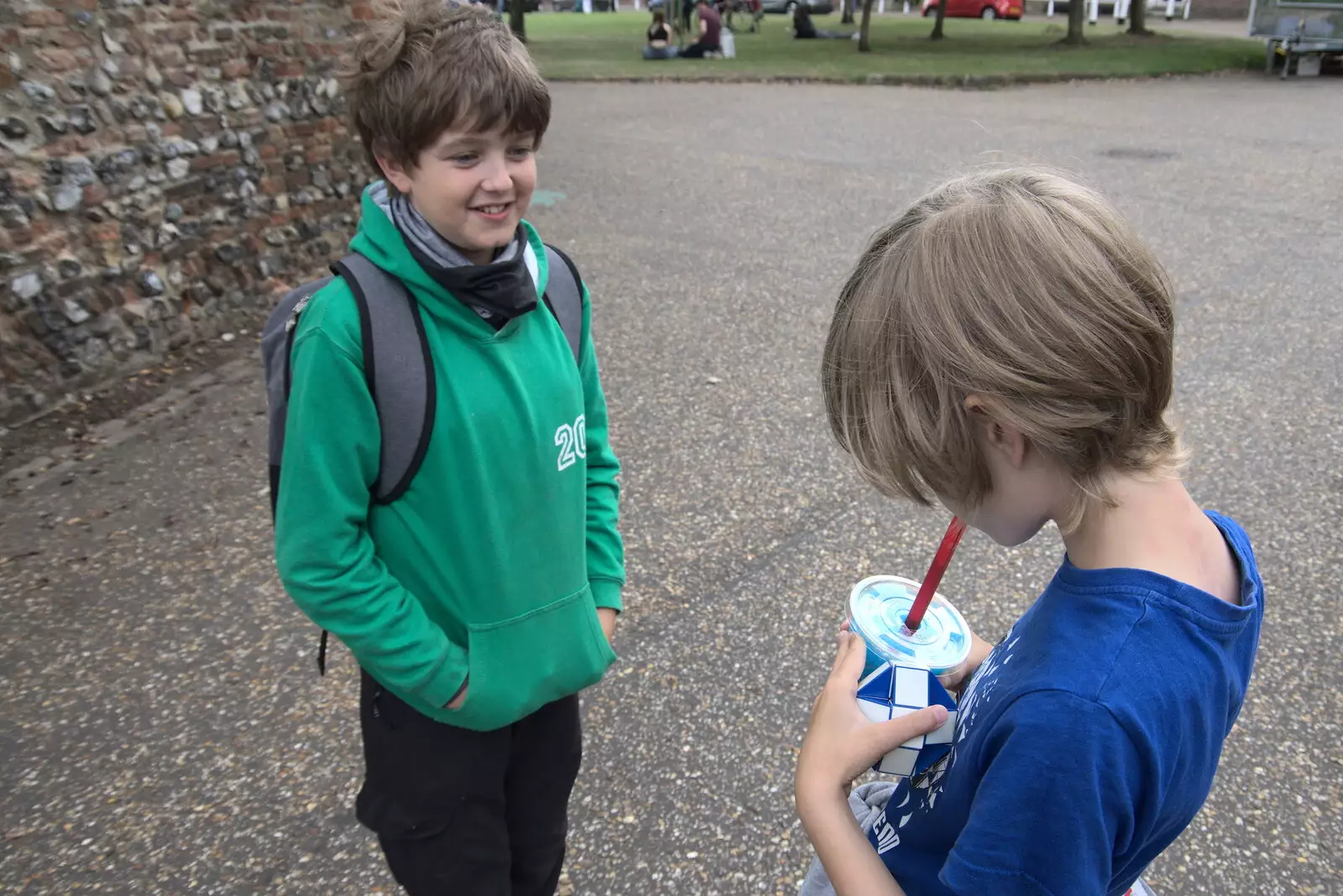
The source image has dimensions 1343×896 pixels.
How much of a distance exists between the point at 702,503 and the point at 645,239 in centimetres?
400

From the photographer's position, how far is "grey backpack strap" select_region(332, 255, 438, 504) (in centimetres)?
153

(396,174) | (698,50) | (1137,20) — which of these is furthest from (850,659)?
(1137,20)

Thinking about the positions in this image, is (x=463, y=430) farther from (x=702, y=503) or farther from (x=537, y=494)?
(x=702, y=503)

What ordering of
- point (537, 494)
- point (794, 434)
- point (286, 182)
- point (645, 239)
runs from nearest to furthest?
point (537, 494), point (794, 434), point (286, 182), point (645, 239)

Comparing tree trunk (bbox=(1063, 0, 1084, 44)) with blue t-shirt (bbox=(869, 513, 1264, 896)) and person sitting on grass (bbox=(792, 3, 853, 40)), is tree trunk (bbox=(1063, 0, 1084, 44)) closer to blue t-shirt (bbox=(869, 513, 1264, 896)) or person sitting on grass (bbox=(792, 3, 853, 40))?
person sitting on grass (bbox=(792, 3, 853, 40))

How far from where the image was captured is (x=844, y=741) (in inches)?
48.4

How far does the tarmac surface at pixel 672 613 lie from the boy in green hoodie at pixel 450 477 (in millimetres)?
685

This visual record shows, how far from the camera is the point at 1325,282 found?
621 cm

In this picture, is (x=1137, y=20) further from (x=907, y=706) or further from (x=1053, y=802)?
(x=1053, y=802)

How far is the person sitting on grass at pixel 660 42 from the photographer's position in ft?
66.1

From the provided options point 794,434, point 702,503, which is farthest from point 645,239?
point 702,503

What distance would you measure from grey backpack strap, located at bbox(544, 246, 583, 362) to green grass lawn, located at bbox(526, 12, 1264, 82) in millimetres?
15396

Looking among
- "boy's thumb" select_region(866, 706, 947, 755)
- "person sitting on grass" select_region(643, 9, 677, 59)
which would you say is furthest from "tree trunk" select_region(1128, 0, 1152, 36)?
"boy's thumb" select_region(866, 706, 947, 755)

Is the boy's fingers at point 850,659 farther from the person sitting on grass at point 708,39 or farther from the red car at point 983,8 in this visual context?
the red car at point 983,8
